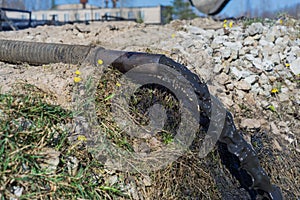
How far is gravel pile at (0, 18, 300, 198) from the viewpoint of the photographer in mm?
4207

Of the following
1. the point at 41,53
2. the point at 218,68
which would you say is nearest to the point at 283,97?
the point at 218,68

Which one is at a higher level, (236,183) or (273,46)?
(273,46)

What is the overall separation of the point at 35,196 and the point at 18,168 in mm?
189

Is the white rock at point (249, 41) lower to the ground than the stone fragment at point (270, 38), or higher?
lower

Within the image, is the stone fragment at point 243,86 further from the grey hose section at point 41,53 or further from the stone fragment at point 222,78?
the grey hose section at point 41,53

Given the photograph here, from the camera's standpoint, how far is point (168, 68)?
3.13 metres

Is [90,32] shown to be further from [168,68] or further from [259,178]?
[259,178]

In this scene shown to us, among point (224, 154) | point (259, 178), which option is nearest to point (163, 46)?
point (224, 154)

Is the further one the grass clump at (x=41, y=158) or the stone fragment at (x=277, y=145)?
the stone fragment at (x=277, y=145)

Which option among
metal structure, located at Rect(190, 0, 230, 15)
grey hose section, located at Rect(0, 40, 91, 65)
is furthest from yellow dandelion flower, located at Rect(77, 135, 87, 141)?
metal structure, located at Rect(190, 0, 230, 15)

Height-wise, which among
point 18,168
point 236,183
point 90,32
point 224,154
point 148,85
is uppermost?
point 90,32

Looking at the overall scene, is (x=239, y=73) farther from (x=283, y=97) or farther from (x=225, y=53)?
(x=283, y=97)

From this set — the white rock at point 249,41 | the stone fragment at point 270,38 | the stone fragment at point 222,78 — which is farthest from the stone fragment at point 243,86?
the stone fragment at point 270,38

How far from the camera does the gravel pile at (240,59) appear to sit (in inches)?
166
